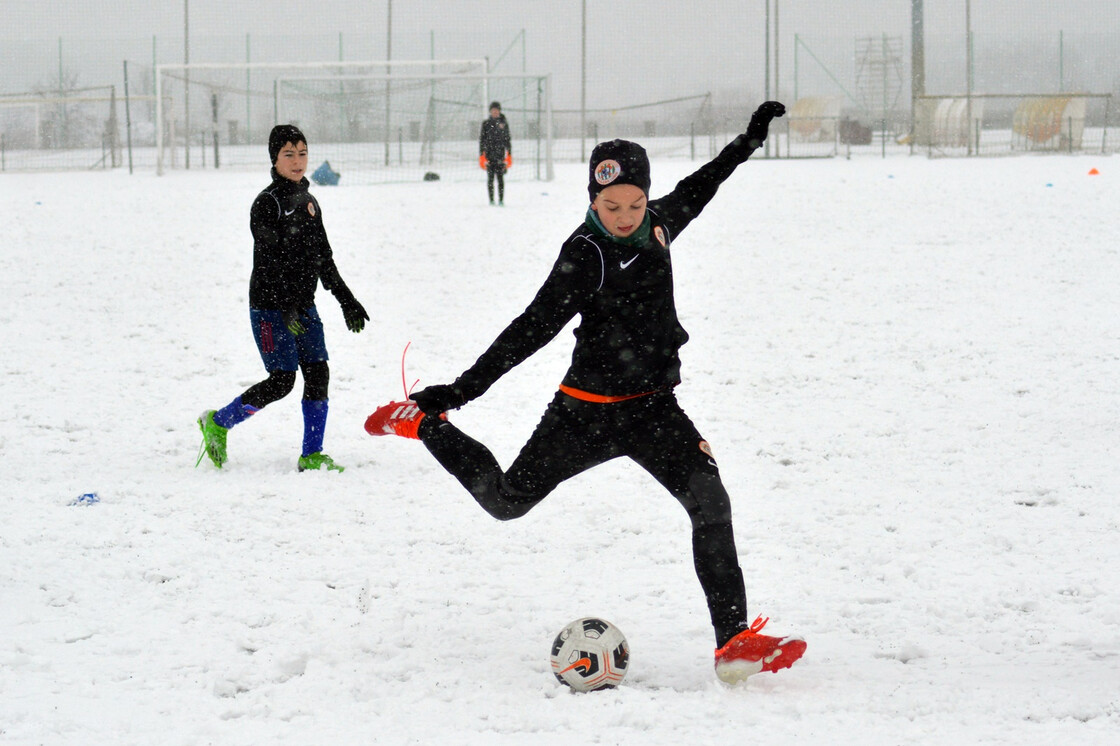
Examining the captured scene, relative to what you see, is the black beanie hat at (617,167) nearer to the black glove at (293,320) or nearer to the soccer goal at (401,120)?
the black glove at (293,320)

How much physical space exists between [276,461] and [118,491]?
3.12 ft

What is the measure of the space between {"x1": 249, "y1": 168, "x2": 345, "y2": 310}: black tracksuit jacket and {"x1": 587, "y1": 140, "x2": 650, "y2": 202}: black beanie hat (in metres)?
2.62

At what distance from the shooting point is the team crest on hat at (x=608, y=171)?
359 centimetres

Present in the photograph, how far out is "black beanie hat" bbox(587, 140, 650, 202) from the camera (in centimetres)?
359

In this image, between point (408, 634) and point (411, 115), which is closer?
point (408, 634)

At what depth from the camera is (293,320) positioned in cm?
594

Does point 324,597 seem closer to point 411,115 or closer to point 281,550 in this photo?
point 281,550

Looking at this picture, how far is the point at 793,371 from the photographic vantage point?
8.75 m

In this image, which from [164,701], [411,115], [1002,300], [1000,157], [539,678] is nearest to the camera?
[164,701]

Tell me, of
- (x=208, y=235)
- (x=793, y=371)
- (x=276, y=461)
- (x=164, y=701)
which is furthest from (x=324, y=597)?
(x=208, y=235)

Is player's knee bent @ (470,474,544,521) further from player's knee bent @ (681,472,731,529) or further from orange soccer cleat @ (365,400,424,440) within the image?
player's knee bent @ (681,472,731,529)

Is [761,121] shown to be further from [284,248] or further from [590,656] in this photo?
[284,248]

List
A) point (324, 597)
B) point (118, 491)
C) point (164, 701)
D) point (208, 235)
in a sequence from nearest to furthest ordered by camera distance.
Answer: point (164, 701) < point (324, 597) < point (118, 491) < point (208, 235)

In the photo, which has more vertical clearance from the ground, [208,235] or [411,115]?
[411,115]
